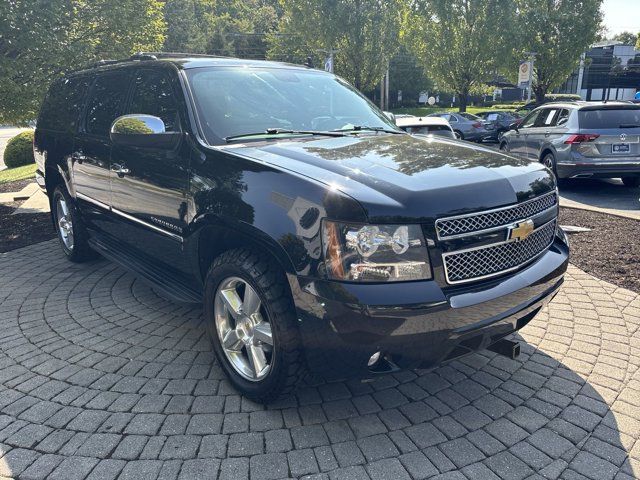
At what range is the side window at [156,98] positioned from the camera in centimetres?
367

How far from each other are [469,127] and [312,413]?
839 inches

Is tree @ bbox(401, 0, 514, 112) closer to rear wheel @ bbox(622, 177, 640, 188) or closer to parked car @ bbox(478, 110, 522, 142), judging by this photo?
parked car @ bbox(478, 110, 522, 142)

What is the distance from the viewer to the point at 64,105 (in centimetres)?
558

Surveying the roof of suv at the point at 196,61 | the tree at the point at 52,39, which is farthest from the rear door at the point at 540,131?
the tree at the point at 52,39

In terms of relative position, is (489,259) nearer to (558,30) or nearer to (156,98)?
(156,98)

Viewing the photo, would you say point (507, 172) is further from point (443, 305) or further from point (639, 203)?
point (639, 203)

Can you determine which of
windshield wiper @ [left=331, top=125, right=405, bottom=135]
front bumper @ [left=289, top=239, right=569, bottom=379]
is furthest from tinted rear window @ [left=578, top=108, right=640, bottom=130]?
front bumper @ [left=289, top=239, right=569, bottom=379]

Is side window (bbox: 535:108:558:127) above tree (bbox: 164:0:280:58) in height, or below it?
below

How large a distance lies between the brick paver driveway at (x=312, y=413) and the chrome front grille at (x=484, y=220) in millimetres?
1176

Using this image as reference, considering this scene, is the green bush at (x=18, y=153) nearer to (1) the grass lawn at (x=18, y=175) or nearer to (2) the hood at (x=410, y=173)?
(1) the grass lawn at (x=18, y=175)

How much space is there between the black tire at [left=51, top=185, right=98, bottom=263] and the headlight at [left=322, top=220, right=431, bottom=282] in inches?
157

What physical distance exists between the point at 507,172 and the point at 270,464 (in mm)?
2142

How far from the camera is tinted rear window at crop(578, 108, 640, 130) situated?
31.9ft

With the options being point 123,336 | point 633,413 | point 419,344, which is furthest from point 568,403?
point 123,336
